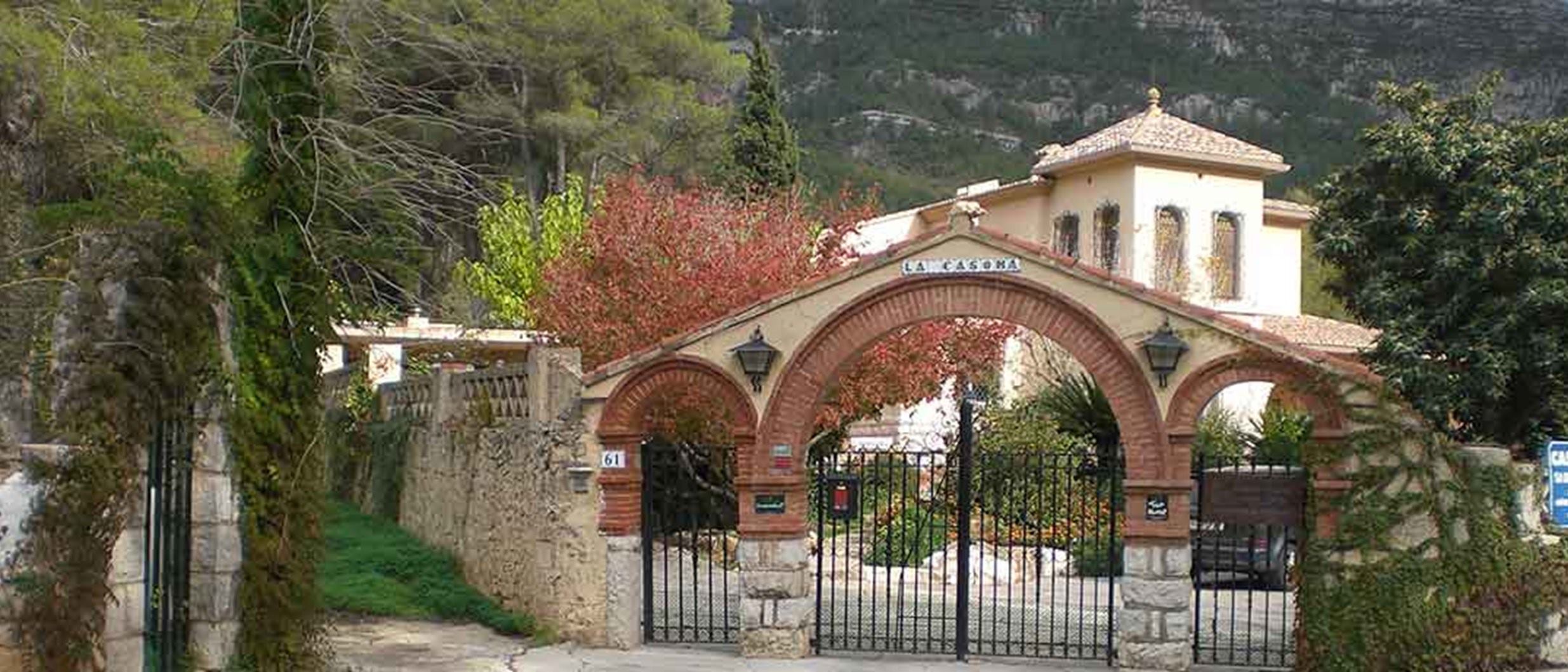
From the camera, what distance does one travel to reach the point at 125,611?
8.24 m

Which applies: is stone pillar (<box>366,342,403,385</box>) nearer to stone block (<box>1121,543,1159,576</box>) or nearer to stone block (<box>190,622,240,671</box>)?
stone block (<box>1121,543,1159,576</box>)

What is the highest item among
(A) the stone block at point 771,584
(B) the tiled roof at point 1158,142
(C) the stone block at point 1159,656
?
(B) the tiled roof at point 1158,142

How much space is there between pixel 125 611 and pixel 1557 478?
35.1 ft

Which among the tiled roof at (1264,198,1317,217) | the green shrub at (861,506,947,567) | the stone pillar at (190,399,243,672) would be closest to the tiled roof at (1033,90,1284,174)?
the tiled roof at (1264,198,1317,217)

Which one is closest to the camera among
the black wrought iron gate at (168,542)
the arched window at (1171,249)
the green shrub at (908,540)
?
the black wrought iron gate at (168,542)

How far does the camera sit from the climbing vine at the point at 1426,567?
37.7ft

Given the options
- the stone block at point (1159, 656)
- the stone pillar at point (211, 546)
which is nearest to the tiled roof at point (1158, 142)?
the stone block at point (1159, 656)

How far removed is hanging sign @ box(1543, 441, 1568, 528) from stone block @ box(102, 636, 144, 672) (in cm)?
1053

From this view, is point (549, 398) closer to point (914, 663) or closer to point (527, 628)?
point (527, 628)

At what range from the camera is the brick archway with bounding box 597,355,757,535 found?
13.4m

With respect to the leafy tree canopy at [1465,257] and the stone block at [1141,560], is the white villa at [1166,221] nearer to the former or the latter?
the leafy tree canopy at [1465,257]

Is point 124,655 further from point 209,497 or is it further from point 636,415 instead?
point 636,415

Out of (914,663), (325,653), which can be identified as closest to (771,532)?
(914,663)

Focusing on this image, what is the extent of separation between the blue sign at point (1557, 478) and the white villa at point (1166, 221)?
55.4 feet
